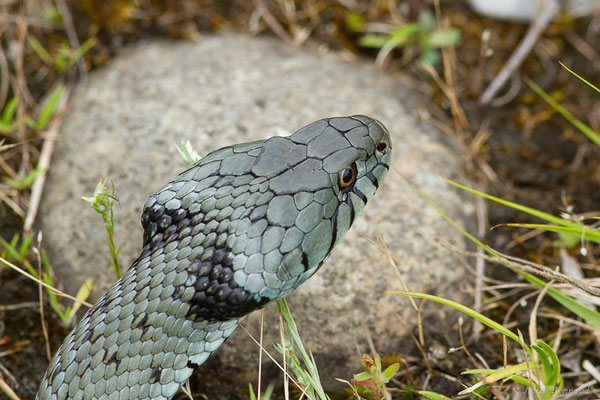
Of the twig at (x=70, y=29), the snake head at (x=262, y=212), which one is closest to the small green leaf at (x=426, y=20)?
the snake head at (x=262, y=212)

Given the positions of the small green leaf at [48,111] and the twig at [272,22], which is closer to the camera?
the small green leaf at [48,111]

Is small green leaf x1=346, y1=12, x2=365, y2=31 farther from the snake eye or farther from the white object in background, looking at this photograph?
the snake eye

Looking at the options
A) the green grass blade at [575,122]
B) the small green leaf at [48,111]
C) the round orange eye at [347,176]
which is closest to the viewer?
the round orange eye at [347,176]

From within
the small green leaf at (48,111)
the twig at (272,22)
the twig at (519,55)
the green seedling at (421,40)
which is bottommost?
the twig at (519,55)

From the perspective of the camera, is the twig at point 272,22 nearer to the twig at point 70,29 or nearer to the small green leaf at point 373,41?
the small green leaf at point 373,41

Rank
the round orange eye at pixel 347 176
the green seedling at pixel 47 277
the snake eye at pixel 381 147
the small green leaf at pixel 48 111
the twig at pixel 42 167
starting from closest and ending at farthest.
A: the round orange eye at pixel 347 176 < the snake eye at pixel 381 147 < the green seedling at pixel 47 277 < the twig at pixel 42 167 < the small green leaf at pixel 48 111

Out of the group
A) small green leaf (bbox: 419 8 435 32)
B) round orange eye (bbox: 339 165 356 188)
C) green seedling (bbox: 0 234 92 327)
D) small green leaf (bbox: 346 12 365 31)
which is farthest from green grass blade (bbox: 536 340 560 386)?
small green leaf (bbox: 346 12 365 31)

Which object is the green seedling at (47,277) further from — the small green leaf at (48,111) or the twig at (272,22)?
the twig at (272,22)

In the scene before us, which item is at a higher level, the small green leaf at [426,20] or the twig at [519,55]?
the small green leaf at [426,20]

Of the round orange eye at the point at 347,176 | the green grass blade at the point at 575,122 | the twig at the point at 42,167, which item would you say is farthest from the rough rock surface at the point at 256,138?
the green grass blade at the point at 575,122
